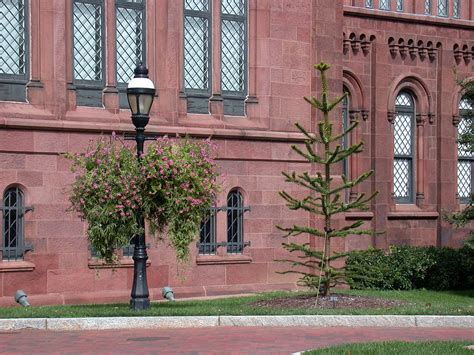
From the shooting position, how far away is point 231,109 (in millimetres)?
23719

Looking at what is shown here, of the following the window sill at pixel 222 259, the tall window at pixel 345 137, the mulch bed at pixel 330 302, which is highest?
the tall window at pixel 345 137

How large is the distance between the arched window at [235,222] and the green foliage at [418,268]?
2.61 meters

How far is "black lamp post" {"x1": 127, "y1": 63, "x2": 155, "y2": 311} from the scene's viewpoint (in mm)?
17656

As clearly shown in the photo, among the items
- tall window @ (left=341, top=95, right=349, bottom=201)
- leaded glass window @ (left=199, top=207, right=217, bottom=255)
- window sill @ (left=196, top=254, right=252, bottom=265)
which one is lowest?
window sill @ (left=196, top=254, right=252, bottom=265)

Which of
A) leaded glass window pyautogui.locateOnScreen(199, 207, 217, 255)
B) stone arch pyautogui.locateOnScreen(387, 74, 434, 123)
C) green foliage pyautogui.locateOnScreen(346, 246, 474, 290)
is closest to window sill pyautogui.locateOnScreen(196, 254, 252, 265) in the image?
leaded glass window pyautogui.locateOnScreen(199, 207, 217, 255)

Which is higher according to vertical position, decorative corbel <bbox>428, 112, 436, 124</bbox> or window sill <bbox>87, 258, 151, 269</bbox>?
decorative corbel <bbox>428, 112, 436, 124</bbox>

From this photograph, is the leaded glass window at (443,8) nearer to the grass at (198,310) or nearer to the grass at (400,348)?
the grass at (198,310)

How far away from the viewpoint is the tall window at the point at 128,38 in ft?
72.9

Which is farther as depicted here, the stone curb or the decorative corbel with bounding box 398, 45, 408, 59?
the decorative corbel with bounding box 398, 45, 408, 59

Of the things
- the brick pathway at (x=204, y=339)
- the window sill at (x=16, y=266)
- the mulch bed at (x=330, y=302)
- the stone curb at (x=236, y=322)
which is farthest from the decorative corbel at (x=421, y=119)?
the brick pathway at (x=204, y=339)

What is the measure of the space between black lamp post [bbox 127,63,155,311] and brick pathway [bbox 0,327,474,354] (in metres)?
1.42

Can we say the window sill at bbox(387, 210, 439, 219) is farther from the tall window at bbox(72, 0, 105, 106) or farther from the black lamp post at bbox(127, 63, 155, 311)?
the black lamp post at bbox(127, 63, 155, 311)

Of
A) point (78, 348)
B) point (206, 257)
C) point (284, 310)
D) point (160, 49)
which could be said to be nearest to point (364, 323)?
point (284, 310)

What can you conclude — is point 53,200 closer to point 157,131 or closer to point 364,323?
point 157,131
